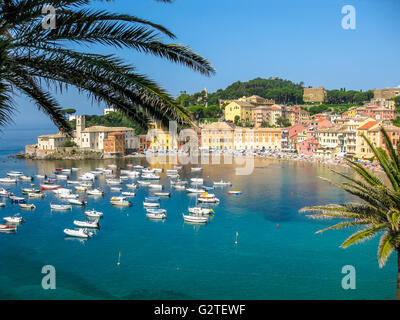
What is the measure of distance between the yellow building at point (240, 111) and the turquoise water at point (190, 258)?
3586 centimetres

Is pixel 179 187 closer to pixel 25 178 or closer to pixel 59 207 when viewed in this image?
pixel 59 207

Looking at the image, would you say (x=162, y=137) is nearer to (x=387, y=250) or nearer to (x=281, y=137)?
(x=281, y=137)

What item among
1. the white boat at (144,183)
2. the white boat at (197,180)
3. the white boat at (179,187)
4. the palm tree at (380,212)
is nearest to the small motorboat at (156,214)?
the white boat at (179,187)

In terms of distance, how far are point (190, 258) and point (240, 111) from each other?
43.3 meters

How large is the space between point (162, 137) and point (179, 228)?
2693 centimetres

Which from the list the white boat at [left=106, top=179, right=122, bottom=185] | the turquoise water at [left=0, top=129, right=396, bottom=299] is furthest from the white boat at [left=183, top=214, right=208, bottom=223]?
the white boat at [left=106, top=179, right=122, bottom=185]

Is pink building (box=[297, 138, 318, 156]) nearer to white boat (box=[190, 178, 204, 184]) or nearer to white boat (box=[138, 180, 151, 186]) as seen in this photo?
white boat (box=[190, 178, 204, 184])

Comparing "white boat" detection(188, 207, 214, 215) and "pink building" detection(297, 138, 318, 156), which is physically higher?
"pink building" detection(297, 138, 318, 156)

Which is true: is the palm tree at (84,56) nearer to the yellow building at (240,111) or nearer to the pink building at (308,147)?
the pink building at (308,147)

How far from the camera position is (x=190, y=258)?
1162 cm

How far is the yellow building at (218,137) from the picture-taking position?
1693 inches

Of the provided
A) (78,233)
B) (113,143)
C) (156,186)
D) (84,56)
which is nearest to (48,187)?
(156,186)

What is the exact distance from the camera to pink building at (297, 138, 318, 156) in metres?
39.2

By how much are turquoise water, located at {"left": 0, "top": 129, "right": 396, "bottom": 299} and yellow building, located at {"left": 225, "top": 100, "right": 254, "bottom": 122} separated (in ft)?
118
